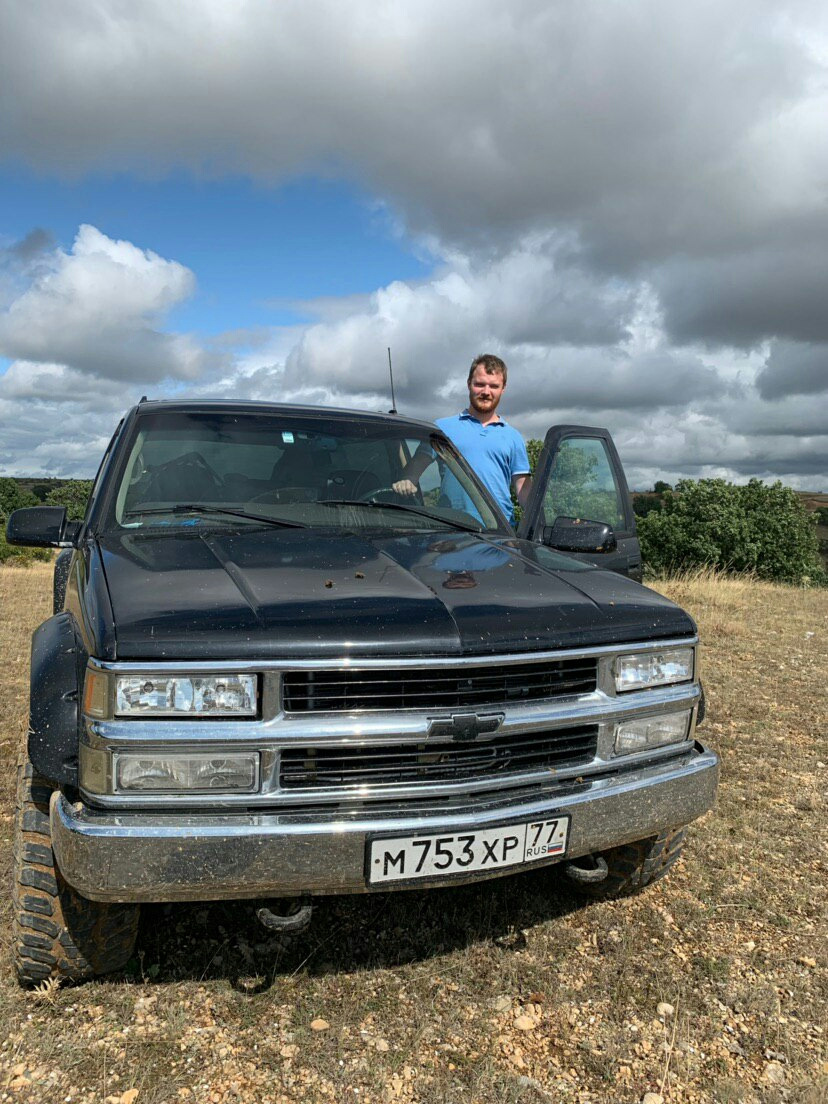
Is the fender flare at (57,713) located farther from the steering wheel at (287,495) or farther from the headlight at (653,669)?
the headlight at (653,669)

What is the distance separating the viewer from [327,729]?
6.77 feet

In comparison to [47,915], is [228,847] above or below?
above

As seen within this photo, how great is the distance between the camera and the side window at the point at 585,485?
4.25 metres

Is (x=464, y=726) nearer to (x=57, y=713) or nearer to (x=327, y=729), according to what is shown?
(x=327, y=729)

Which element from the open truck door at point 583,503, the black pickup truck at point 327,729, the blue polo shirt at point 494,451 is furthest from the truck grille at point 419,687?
the blue polo shirt at point 494,451

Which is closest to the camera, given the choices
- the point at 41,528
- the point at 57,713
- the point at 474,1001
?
the point at 57,713

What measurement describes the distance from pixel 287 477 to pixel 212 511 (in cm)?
45

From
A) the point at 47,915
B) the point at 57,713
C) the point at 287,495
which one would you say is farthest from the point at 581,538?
the point at 47,915

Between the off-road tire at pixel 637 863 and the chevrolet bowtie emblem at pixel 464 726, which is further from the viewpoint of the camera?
the off-road tire at pixel 637 863

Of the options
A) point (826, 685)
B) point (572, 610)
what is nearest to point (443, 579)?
point (572, 610)

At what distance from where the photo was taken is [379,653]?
2.09m

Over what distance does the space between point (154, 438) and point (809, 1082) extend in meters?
3.24

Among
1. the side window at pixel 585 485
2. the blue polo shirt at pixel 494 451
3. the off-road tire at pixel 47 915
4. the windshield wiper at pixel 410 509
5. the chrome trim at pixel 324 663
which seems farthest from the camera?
the blue polo shirt at pixel 494 451

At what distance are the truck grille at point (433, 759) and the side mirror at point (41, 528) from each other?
1.82 meters
